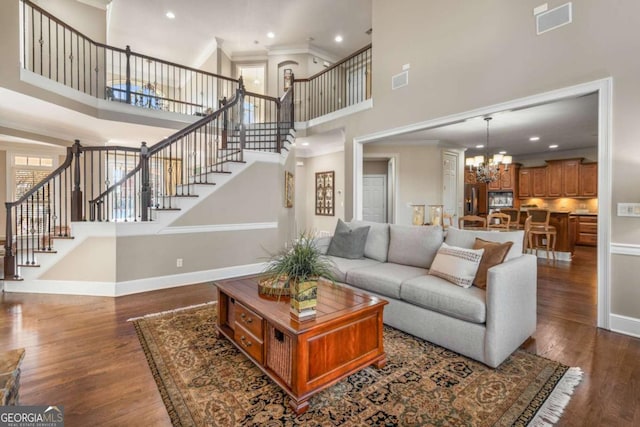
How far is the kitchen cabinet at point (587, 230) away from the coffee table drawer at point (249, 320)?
9663mm

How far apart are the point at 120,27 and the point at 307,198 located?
22.5ft

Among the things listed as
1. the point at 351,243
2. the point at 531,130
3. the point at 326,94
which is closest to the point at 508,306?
the point at 351,243

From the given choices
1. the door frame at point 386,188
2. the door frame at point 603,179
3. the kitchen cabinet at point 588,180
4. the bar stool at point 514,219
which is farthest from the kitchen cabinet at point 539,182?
the door frame at point 603,179

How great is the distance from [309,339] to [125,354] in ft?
5.68

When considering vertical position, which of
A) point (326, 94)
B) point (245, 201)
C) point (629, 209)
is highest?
point (326, 94)

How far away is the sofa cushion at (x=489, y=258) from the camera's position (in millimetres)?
2455

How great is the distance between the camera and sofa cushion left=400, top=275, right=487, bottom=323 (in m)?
2.21

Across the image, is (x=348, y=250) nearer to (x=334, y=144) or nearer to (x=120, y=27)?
(x=334, y=144)

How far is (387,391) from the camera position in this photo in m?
1.94

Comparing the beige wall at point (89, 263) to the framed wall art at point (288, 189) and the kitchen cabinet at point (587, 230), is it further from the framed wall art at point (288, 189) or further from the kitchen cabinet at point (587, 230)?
the kitchen cabinet at point (587, 230)

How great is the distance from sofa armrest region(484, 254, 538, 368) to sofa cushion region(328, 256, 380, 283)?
1.46 metres

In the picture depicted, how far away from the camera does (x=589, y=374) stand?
7.00ft

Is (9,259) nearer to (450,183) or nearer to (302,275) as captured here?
(302,275)

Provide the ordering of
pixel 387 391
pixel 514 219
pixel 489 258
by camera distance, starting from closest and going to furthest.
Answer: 1. pixel 387 391
2. pixel 489 258
3. pixel 514 219
